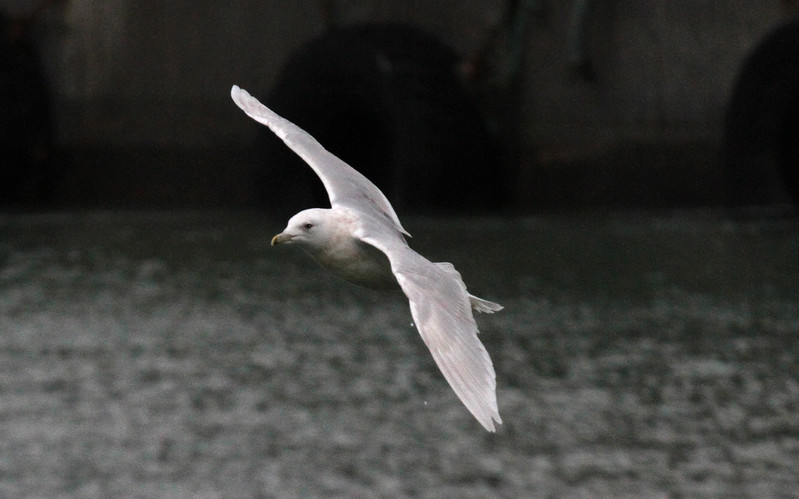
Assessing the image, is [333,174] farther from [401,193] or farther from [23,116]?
[23,116]

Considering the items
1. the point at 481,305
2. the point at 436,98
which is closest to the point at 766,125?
the point at 436,98

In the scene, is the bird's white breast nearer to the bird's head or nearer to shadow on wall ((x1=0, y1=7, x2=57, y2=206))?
the bird's head

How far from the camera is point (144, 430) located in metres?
17.6

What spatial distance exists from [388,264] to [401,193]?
15.6 meters

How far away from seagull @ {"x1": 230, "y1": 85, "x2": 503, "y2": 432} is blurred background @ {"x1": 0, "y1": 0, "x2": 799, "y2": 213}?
14471 mm

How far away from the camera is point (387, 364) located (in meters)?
20.0

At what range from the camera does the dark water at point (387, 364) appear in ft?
53.3

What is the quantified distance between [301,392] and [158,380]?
6.97 ft

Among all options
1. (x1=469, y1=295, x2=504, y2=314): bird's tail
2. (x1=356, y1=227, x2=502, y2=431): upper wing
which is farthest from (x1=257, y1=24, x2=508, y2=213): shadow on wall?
(x1=356, y1=227, x2=502, y2=431): upper wing

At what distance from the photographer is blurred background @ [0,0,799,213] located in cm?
2384

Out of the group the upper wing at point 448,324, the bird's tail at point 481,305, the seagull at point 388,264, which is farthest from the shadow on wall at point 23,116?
the upper wing at point 448,324

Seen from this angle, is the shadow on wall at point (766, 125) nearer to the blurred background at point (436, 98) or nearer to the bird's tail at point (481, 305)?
the blurred background at point (436, 98)

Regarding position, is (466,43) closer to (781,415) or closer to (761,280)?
(761,280)

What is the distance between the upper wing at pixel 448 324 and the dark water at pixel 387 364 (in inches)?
349
